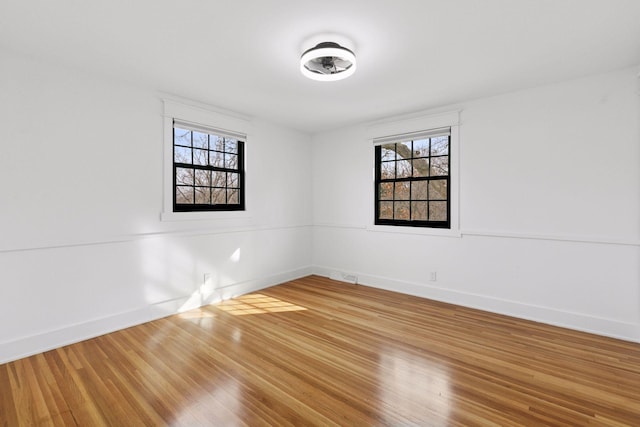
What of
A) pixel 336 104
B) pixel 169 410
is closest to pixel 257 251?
pixel 336 104

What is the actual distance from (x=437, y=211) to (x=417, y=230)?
0.37m

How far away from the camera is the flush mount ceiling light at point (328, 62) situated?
2338 mm

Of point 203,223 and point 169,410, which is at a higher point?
point 203,223

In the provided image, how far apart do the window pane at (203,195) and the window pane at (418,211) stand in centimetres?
283

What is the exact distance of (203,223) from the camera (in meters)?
3.84

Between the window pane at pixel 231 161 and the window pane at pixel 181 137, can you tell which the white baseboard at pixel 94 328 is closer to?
the window pane at pixel 231 161

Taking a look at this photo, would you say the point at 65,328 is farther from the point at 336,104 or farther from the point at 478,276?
the point at 478,276

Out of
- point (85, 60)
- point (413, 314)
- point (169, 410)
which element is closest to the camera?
point (169, 410)

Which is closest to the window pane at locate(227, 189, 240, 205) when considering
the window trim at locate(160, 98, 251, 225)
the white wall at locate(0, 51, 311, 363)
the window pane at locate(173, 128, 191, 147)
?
the window trim at locate(160, 98, 251, 225)

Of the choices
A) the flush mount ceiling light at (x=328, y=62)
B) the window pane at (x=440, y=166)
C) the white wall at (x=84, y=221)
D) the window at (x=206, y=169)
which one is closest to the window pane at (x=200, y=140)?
the window at (x=206, y=169)

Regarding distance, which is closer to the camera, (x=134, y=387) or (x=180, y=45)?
(x=134, y=387)

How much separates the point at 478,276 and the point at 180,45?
395 cm

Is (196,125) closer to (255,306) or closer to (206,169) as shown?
(206,169)

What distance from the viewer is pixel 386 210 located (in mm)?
4594
